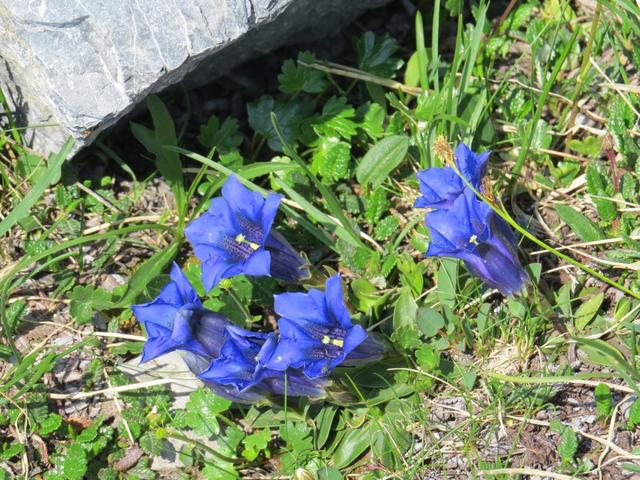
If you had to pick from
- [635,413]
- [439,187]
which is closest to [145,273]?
[439,187]

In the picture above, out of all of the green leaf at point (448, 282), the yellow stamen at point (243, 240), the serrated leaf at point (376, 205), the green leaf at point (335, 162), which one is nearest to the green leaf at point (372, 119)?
the green leaf at point (335, 162)

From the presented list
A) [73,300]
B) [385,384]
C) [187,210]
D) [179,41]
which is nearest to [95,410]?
[73,300]

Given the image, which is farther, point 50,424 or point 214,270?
point 50,424

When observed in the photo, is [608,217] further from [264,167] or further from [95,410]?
[95,410]

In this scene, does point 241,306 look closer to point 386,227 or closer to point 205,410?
point 205,410

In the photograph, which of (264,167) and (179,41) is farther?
(264,167)
